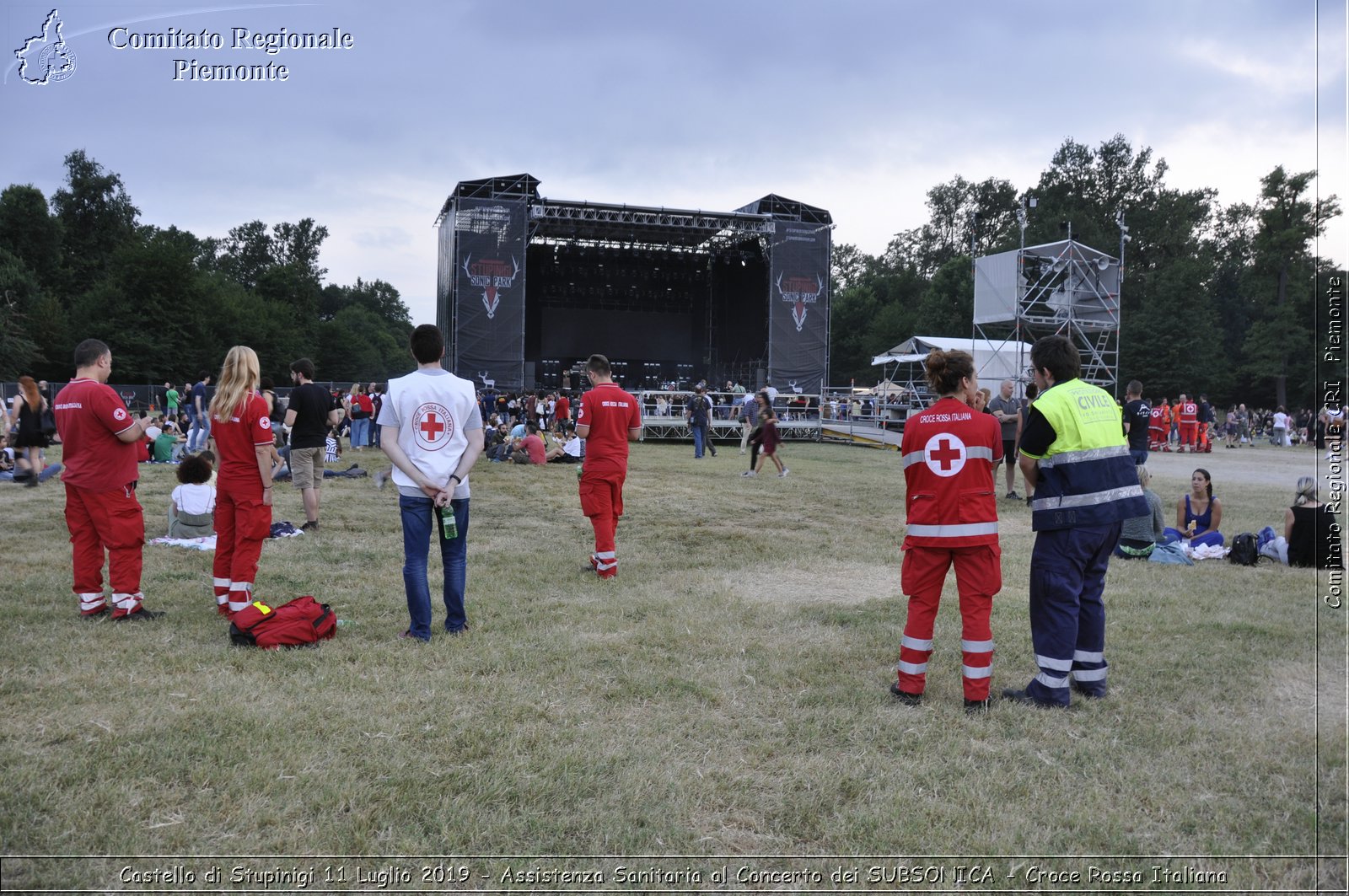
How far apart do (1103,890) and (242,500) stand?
15.5 ft

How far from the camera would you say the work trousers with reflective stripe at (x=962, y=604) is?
12.5 ft

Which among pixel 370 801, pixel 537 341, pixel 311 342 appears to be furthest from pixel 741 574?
pixel 311 342

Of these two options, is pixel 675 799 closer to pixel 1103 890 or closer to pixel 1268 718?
pixel 1103 890

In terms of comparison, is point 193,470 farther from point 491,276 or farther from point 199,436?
point 491,276

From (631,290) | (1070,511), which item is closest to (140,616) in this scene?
(1070,511)

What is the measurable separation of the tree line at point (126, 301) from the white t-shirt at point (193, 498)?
3119cm

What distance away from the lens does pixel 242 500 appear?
16.3ft

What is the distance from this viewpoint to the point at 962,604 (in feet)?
12.8

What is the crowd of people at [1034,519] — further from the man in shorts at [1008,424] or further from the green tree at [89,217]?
the green tree at [89,217]

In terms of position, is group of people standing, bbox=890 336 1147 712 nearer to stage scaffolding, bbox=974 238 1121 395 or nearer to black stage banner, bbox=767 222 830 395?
stage scaffolding, bbox=974 238 1121 395

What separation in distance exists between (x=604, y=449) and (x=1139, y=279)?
5380 cm

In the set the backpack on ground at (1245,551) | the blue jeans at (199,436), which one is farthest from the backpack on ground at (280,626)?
the blue jeans at (199,436)

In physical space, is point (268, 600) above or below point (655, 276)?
below

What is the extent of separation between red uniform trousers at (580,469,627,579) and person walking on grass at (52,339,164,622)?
2965mm
